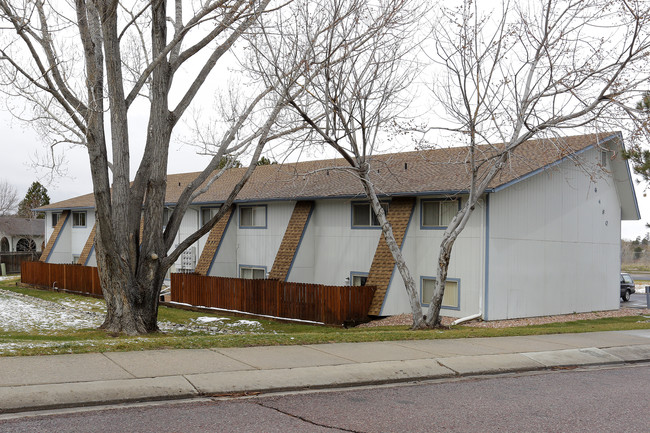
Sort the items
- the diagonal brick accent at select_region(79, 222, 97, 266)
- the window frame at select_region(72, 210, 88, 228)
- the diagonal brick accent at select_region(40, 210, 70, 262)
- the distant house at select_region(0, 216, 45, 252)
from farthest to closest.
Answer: the distant house at select_region(0, 216, 45, 252), the diagonal brick accent at select_region(40, 210, 70, 262), the window frame at select_region(72, 210, 88, 228), the diagonal brick accent at select_region(79, 222, 97, 266)

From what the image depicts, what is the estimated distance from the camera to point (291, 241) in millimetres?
27031

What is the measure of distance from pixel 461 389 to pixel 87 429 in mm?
5107

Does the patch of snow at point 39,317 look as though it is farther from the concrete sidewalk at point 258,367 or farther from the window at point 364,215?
the concrete sidewalk at point 258,367

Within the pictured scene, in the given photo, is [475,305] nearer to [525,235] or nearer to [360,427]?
[525,235]

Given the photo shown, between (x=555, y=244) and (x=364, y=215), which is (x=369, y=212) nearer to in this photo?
(x=364, y=215)

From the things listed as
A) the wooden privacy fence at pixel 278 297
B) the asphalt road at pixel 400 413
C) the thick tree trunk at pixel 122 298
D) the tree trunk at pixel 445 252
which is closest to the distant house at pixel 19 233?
the wooden privacy fence at pixel 278 297

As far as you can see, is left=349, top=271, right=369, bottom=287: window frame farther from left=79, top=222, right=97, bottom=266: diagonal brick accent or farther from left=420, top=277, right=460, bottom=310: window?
left=79, top=222, right=97, bottom=266: diagonal brick accent

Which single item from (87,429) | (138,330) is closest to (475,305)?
(138,330)

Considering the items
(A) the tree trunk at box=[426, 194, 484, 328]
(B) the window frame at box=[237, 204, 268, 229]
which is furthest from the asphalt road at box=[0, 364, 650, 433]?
(B) the window frame at box=[237, 204, 268, 229]

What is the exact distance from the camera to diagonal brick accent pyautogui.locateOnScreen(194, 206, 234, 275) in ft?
97.6

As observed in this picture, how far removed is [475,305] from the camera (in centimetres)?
2202

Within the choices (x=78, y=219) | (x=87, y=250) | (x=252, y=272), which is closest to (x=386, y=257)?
(x=252, y=272)

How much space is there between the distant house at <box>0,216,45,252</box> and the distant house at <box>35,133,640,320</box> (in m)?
38.9

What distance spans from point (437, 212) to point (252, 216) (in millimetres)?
10252
